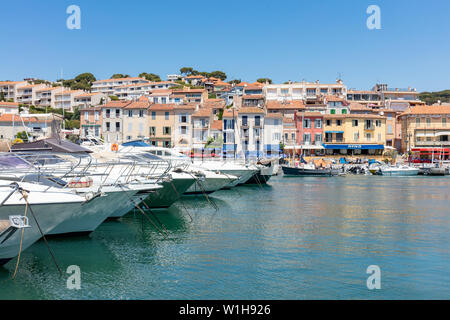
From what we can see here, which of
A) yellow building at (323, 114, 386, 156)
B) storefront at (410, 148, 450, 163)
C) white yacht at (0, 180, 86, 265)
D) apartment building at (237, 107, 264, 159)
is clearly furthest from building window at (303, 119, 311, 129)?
→ white yacht at (0, 180, 86, 265)

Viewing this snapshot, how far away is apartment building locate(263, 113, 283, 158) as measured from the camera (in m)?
82.8

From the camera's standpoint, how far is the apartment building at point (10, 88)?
149 m

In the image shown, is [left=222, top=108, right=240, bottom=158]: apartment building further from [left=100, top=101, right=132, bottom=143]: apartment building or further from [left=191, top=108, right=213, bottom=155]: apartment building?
Result: [left=100, top=101, right=132, bottom=143]: apartment building

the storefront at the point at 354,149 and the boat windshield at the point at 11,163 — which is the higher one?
the boat windshield at the point at 11,163

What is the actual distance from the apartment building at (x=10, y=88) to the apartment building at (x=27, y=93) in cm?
144

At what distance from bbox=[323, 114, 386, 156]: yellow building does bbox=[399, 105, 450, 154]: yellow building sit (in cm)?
598

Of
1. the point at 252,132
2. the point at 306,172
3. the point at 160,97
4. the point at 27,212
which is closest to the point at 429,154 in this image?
the point at 252,132

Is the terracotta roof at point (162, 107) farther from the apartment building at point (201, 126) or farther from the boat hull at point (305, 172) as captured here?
the boat hull at point (305, 172)

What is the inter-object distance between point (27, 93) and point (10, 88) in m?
7.86

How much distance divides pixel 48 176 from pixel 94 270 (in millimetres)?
5407

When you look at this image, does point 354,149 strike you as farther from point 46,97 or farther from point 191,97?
point 46,97

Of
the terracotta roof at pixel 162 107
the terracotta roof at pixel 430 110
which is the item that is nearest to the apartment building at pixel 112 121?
the terracotta roof at pixel 162 107

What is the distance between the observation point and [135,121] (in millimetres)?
86875

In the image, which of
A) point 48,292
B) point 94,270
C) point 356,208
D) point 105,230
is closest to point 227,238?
point 105,230
